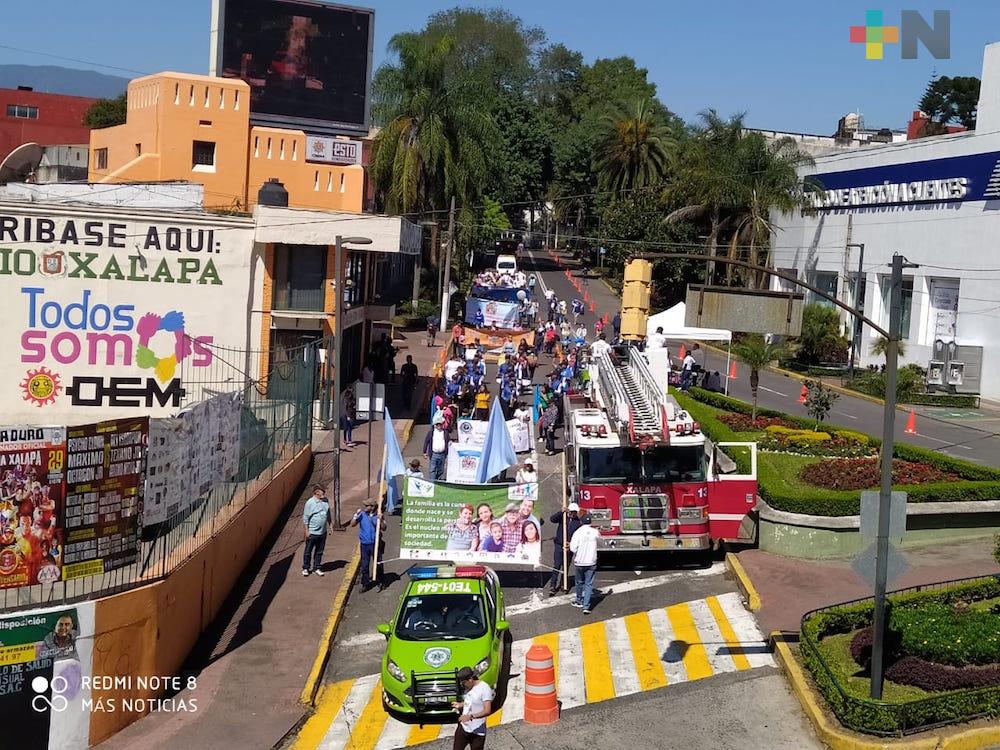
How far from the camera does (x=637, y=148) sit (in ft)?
292

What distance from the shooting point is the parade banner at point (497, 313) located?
56000 mm

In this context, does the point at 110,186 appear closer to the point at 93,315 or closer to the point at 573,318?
the point at 93,315

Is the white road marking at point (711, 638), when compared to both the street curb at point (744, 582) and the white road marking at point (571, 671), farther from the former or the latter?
the white road marking at point (571, 671)

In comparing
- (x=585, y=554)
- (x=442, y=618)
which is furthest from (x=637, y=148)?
(x=442, y=618)

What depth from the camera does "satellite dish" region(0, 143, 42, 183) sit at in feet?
159

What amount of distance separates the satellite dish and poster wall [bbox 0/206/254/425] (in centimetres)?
1760

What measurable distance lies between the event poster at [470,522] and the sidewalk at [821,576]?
4206mm

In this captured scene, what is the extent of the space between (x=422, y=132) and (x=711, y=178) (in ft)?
59.9

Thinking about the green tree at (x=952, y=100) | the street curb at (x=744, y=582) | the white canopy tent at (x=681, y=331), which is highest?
the green tree at (x=952, y=100)

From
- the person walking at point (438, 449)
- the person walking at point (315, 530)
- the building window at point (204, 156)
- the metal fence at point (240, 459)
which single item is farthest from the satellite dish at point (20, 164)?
the person walking at point (315, 530)

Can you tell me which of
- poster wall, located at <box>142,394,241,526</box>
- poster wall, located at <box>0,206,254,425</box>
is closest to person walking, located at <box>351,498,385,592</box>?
poster wall, located at <box>142,394,241,526</box>

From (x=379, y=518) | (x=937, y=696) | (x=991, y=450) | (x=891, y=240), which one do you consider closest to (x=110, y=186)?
(x=379, y=518)

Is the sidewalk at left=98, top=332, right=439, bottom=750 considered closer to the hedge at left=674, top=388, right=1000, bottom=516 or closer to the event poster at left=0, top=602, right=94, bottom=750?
the event poster at left=0, top=602, right=94, bottom=750

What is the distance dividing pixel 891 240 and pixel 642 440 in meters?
42.5
